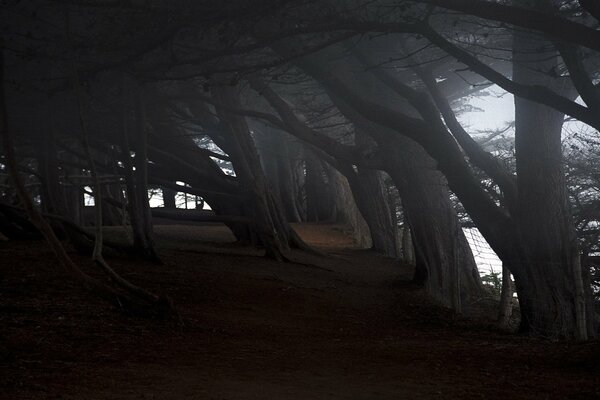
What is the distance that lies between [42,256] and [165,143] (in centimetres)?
678

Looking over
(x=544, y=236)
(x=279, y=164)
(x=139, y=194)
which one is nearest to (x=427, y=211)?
(x=544, y=236)

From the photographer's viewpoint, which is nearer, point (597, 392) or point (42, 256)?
point (597, 392)

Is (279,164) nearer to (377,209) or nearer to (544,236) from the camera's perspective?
(377,209)

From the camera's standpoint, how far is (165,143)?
61.2 feet

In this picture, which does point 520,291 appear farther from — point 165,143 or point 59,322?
point 165,143

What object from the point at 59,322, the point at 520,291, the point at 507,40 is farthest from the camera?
the point at 507,40

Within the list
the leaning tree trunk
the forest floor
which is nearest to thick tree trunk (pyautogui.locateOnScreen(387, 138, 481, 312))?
the forest floor

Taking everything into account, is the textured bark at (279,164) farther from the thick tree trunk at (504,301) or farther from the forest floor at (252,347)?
the thick tree trunk at (504,301)

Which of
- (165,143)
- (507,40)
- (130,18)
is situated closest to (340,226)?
(165,143)

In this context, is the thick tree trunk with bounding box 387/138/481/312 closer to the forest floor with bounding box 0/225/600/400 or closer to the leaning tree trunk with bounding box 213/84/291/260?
the forest floor with bounding box 0/225/600/400

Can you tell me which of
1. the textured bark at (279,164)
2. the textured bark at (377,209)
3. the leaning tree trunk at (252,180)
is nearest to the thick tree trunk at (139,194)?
the leaning tree trunk at (252,180)

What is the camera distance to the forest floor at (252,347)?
5.16m

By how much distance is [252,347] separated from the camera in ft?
24.0

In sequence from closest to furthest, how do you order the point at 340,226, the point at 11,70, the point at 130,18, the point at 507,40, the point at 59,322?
the point at 59,322 → the point at 130,18 → the point at 11,70 → the point at 507,40 → the point at 340,226
